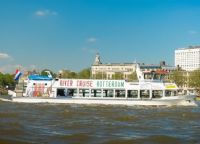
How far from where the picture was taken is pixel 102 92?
5781 centimetres

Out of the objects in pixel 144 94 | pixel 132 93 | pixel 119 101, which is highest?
pixel 132 93

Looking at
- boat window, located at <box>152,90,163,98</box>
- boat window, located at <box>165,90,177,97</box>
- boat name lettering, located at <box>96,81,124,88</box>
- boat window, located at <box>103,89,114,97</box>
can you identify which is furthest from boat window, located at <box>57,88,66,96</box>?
boat window, located at <box>165,90,177,97</box>

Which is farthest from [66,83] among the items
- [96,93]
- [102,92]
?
[102,92]

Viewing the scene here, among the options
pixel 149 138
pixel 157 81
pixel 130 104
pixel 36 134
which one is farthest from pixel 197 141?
pixel 157 81

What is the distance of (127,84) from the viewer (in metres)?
57.4

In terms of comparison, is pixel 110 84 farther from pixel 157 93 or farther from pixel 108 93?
pixel 157 93

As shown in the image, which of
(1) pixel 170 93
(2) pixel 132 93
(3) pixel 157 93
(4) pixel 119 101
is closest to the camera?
(4) pixel 119 101

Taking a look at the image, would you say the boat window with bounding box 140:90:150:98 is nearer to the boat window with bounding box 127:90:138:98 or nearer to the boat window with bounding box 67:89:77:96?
the boat window with bounding box 127:90:138:98

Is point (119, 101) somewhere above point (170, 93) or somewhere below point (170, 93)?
below

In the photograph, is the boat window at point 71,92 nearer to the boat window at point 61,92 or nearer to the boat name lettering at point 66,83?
the boat window at point 61,92

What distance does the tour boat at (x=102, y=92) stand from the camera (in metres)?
55.9

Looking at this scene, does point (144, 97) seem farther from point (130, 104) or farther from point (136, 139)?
point (136, 139)

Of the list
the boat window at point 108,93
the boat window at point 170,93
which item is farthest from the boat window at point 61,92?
the boat window at point 170,93

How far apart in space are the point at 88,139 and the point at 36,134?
2.62 meters
